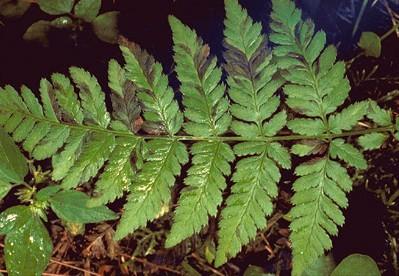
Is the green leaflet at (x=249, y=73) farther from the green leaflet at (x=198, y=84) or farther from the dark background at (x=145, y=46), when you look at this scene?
the dark background at (x=145, y=46)

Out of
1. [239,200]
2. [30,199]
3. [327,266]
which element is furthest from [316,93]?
[30,199]

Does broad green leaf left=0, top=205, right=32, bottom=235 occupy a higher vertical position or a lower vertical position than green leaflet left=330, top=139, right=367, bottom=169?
lower

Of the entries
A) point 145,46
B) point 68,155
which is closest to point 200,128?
point 68,155

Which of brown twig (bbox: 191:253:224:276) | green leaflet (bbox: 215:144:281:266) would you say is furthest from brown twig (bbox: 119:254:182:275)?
green leaflet (bbox: 215:144:281:266)

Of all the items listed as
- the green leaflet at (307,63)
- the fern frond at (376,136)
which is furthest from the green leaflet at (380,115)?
the green leaflet at (307,63)

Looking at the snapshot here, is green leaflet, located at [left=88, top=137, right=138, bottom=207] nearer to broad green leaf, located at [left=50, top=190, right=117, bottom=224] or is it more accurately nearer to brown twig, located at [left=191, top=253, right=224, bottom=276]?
broad green leaf, located at [left=50, top=190, right=117, bottom=224]
